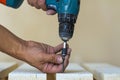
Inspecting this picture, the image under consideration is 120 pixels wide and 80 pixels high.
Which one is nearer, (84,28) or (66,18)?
(66,18)

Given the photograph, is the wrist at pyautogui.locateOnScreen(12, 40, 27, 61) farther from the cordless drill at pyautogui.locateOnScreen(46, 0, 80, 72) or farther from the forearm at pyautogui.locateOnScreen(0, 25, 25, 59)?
the cordless drill at pyautogui.locateOnScreen(46, 0, 80, 72)

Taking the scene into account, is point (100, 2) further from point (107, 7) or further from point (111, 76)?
point (111, 76)

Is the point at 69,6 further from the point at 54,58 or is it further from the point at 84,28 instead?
the point at 84,28

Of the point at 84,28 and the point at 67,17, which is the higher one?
the point at 67,17

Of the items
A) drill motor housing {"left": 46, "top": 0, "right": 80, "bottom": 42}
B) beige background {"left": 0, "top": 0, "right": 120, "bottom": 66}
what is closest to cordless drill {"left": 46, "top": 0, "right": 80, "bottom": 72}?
drill motor housing {"left": 46, "top": 0, "right": 80, "bottom": 42}

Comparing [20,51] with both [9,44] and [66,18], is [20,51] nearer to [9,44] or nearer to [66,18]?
[9,44]

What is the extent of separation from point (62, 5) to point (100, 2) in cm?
66

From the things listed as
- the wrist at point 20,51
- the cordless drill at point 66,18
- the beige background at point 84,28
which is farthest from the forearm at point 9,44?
the beige background at point 84,28

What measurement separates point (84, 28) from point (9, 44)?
67 centimetres

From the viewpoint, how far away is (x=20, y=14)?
131 cm

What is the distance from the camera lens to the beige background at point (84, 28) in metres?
1.31

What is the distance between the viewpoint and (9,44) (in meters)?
0.72

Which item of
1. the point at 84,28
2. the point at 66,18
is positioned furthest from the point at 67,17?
the point at 84,28

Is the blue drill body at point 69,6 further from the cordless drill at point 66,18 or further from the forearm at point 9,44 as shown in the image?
the forearm at point 9,44
